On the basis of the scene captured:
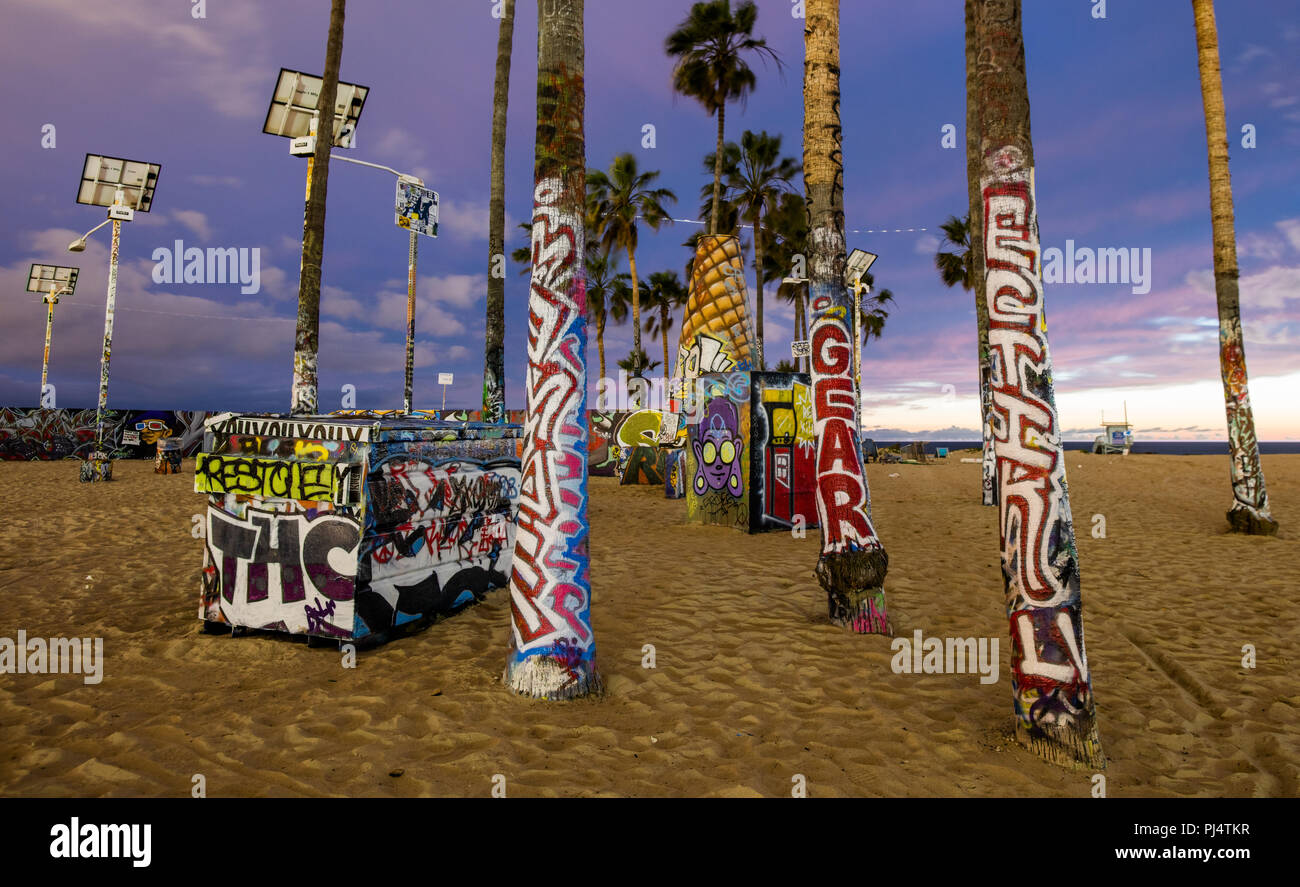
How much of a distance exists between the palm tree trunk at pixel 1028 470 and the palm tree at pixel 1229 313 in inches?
401

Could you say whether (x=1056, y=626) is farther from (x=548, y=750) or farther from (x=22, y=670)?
(x=22, y=670)

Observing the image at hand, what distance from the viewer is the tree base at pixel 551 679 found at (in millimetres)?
4211

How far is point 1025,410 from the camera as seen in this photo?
356 centimetres

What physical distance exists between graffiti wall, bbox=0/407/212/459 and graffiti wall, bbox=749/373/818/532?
1162 inches

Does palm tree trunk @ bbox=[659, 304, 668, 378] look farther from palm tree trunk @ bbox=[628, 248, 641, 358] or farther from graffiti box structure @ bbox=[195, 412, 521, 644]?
graffiti box structure @ bbox=[195, 412, 521, 644]

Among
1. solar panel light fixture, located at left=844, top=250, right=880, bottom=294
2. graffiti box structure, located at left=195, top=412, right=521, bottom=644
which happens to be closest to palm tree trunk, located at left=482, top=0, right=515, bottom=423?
graffiti box structure, located at left=195, top=412, right=521, bottom=644

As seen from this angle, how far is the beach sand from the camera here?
10.7ft

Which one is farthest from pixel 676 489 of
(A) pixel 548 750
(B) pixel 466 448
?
(A) pixel 548 750

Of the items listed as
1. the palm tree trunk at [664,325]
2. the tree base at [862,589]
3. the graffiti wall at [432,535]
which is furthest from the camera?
the palm tree trunk at [664,325]

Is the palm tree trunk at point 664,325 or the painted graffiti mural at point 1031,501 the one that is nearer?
the painted graffiti mural at point 1031,501

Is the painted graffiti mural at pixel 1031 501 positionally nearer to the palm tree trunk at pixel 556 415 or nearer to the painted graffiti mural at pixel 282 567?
the palm tree trunk at pixel 556 415

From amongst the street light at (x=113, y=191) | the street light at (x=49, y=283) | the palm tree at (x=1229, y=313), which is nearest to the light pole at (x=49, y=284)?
the street light at (x=49, y=283)

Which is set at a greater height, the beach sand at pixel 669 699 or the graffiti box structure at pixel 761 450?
the graffiti box structure at pixel 761 450
